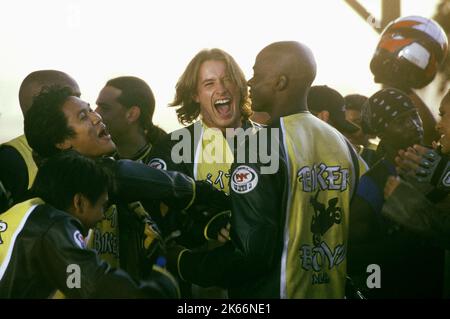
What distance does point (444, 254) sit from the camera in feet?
13.0

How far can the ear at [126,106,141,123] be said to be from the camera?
424 centimetres

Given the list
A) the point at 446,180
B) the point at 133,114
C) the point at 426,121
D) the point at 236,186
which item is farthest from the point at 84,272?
the point at 426,121

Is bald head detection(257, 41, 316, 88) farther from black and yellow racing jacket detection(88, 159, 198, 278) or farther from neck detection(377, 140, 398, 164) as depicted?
neck detection(377, 140, 398, 164)

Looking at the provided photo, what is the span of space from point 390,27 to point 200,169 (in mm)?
1398

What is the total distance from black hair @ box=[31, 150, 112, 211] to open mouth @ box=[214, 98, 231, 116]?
117 centimetres

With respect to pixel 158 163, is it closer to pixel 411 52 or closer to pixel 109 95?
pixel 109 95

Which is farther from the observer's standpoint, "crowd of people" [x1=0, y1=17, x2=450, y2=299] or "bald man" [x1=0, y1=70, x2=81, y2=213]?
"bald man" [x1=0, y1=70, x2=81, y2=213]

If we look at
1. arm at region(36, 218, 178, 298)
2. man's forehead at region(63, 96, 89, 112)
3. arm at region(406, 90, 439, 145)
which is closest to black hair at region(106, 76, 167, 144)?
man's forehead at region(63, 96, 89, 112)

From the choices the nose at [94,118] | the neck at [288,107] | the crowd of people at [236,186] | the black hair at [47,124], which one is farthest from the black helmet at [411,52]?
the black hair at [47,124]

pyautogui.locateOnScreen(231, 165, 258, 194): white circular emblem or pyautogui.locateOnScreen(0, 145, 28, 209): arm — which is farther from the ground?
pyautogui.locateOnScreen(0, 145, 28, 209): arm

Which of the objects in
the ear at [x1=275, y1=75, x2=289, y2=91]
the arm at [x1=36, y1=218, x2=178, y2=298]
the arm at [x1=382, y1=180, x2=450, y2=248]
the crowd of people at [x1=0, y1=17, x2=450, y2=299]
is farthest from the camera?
the arm at [x1=382, y1=180, x2=450, y2=248]

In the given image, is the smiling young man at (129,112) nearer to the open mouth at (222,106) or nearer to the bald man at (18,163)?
the bald man at (18,163)

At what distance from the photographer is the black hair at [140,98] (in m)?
4.25
